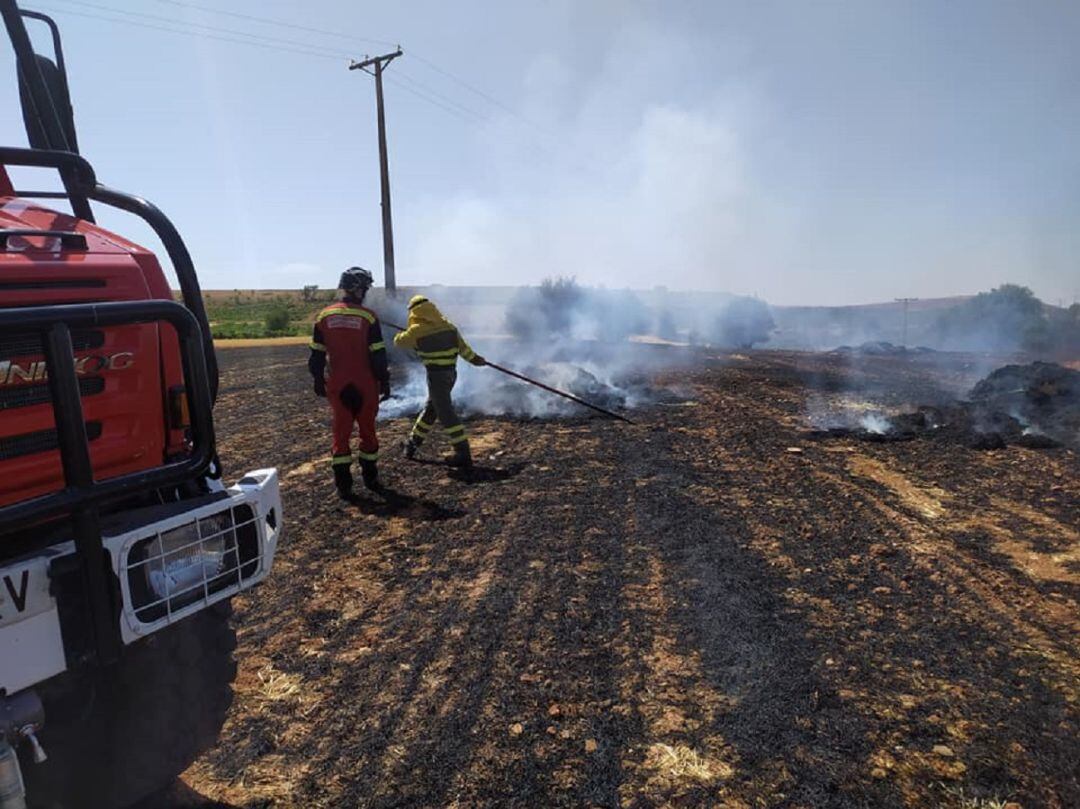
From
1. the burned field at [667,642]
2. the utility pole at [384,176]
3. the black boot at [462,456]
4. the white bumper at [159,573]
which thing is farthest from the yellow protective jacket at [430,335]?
the utility pole at [384,176]

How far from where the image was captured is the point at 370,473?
21.2 feet

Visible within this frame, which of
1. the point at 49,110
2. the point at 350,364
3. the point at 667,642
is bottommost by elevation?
the point at 667,642

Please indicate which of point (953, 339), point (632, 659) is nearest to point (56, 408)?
point (632, 659)

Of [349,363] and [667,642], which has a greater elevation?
[349,363]

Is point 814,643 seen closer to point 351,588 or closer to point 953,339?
point 351,588

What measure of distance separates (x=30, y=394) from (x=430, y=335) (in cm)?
528

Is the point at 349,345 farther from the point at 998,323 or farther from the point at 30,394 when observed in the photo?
the point at 998,323

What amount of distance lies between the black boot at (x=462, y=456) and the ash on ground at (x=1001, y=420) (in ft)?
15.4

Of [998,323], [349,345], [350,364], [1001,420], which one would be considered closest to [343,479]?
[350,364]

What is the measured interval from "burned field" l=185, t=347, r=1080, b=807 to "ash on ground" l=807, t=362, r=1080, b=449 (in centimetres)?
108

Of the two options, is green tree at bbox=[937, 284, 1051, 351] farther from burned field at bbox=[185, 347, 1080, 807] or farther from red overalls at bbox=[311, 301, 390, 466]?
red overalls at bbox=[311, 301, 390, 466]

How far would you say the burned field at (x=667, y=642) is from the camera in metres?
2.62

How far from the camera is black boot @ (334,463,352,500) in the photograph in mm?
6227

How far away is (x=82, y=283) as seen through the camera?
2160mm
